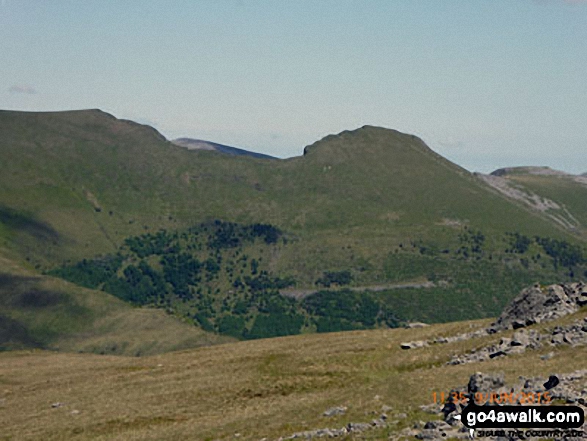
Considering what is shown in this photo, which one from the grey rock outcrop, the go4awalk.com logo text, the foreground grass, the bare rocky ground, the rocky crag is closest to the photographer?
the go4awalk.com logo text

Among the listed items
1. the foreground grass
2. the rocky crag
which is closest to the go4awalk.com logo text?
the foreground grass

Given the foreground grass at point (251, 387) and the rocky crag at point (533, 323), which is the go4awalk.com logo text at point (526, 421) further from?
the rocky crag at point (533, 323)

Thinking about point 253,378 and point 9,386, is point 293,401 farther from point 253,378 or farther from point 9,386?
point 9,386

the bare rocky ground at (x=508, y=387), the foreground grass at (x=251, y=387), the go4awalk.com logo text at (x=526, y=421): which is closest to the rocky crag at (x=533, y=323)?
the bare rocky ground at (x=508, y=387)

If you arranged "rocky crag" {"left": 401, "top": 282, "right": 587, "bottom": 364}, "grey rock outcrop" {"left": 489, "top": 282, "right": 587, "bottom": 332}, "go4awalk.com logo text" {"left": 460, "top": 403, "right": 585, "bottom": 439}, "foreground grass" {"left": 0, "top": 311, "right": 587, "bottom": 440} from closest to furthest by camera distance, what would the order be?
"go4awalk.com logo text" {"left": 460, "top": 403, "right": 585, "bottom": 439}
"foreground grass" {"left": 0, "top": 311, "right": 587, "bottom": 440}
"rocky crag" {"left": 401, "top": 282, "right": 587, "bottom": 364}
"grey rock outcrop" {"left": 489, "top": 282, "right": 587, "bottom": 332}

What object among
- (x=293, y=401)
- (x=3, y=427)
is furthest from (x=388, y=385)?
(x=3, y=427)

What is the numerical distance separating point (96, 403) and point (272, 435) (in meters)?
35.1

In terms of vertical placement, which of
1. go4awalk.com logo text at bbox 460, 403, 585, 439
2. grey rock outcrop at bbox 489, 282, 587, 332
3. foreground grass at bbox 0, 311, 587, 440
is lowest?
foreground grass at bbox 0, 311, 587, 440

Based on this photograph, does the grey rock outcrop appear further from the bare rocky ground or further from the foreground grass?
the foreground grass

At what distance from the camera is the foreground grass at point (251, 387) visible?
2397 inches

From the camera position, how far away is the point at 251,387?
263 feet

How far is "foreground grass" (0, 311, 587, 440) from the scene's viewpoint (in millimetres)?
60875

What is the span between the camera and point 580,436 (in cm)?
4019

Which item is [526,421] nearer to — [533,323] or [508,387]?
[508,387]
